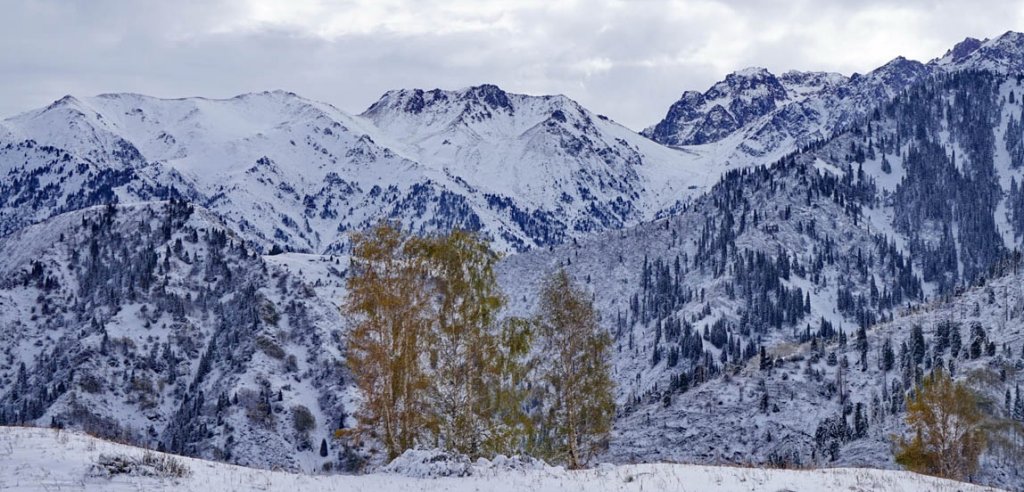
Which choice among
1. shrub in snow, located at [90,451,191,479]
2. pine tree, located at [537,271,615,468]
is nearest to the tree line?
pine tree, located at [537,271,615,468]

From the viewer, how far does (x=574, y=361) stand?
47.7 meters

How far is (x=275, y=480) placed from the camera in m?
29.9

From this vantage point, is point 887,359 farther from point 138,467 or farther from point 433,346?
point 138,467

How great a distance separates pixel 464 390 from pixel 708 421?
14334 cm

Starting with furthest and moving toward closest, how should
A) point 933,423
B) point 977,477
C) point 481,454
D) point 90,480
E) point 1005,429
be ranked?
point 1005,429 → point 977,477 → point 933,423 → point 481,454 → point 90,480

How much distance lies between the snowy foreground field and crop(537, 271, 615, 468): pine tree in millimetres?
13559

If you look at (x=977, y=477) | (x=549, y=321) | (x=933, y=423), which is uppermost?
(x=549, y=321)

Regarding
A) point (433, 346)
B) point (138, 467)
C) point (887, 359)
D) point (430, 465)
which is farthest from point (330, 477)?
point (887, 359)

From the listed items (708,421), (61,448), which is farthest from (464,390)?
(708,421)

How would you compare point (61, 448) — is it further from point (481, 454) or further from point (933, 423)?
point (933, 423)

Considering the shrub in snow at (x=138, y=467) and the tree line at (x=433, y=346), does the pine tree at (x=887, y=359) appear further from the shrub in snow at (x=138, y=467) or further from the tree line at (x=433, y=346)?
the shrub in snow at (x=138, y=467)

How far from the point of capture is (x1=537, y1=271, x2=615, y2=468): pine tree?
1866 inches

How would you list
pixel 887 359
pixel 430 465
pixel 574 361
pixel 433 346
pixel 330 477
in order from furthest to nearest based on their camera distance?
pixel 887 359 < pixel 574 361 < pixel 433 346 < pixel 430 465 < pixel 330 477

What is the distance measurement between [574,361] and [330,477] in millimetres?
19230
